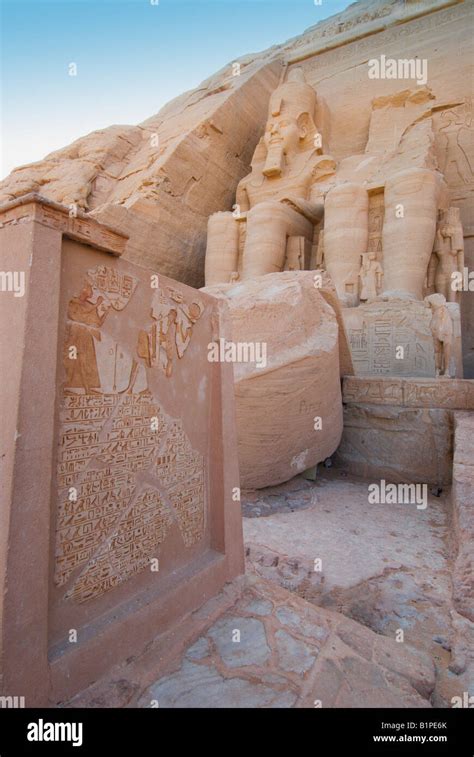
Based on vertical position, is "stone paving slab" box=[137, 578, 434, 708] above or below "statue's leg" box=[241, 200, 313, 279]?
below

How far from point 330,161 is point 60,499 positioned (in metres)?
11.6

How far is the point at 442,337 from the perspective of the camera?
226 inches

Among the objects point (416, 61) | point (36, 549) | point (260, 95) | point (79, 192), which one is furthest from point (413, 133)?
point (36, 549)

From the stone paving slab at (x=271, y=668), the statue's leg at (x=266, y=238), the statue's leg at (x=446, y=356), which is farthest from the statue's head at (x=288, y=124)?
the stone paving slab at (x=271, y=668)

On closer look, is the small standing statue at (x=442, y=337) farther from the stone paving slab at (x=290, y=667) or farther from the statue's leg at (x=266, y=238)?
the stone paving slab at (x=290, y=667)

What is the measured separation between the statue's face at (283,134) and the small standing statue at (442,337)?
23.9ft

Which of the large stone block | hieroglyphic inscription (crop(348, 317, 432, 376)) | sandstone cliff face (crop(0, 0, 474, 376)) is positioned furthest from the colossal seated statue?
the large stone block

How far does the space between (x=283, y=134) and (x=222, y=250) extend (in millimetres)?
3806

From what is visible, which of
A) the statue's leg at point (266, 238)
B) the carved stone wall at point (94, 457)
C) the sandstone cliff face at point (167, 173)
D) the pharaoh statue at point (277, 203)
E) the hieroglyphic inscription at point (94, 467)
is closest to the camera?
the carved stone wall at point (94, 457)

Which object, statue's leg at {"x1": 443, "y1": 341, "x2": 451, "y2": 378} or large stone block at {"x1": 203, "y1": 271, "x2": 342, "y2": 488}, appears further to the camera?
statue's leg at {"x1": 443, "y1": 341, "x2": 451, "y2": 378}

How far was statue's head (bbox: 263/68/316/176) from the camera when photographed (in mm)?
10867

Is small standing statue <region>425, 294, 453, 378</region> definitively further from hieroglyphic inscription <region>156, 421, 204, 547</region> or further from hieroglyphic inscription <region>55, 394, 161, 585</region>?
hieroglyphic inscription <region>55, 394, 161, 585</region>

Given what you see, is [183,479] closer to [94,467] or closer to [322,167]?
[94,467]

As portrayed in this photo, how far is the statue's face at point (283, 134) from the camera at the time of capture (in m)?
10.9
